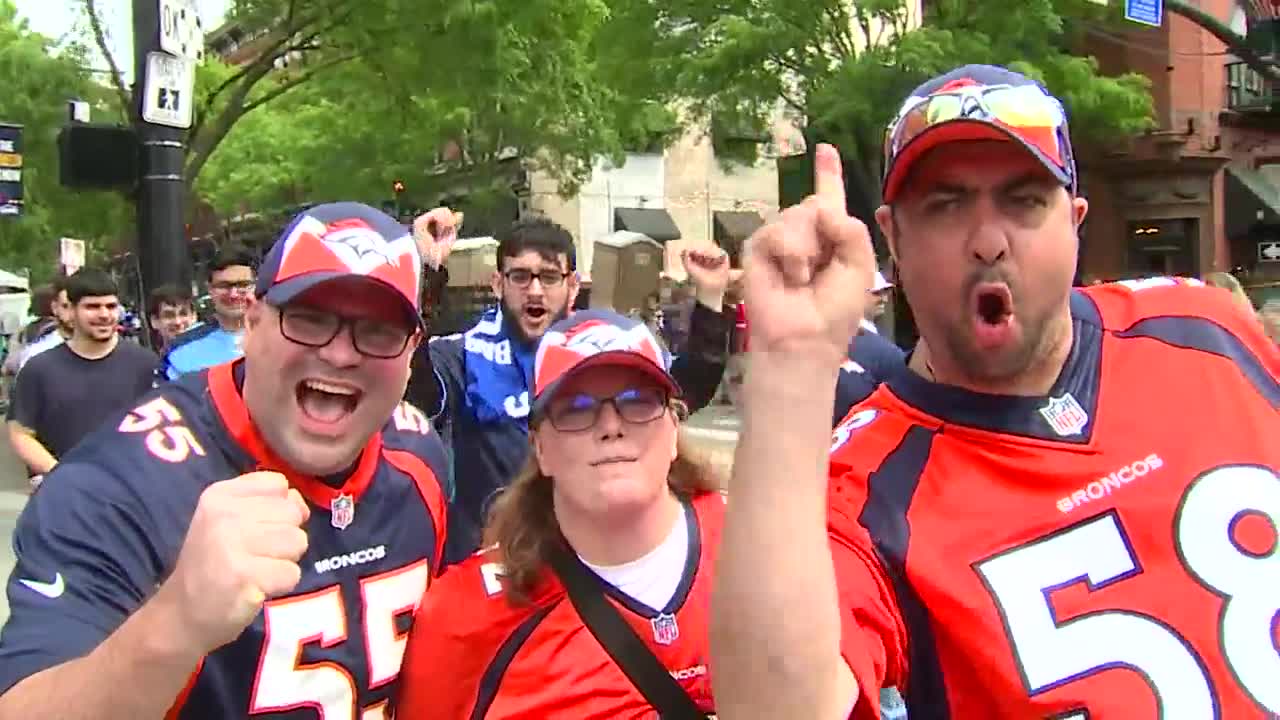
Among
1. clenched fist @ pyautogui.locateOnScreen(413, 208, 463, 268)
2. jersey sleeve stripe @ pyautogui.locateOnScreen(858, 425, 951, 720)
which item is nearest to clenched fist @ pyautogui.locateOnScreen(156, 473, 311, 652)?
jersey sleeve stripe @ pyautogui.locateOnScreen(858, 425, 951, 720)

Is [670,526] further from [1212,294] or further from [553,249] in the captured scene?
[553,249]

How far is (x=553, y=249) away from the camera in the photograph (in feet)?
15.6

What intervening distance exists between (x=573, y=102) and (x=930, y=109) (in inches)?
721

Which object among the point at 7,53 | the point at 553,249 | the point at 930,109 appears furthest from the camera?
the point at 7,53

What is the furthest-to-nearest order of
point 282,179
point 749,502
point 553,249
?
1. point 282,179
2. point 553,249
3. point 749,502

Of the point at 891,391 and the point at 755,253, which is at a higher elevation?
the point at 755,253

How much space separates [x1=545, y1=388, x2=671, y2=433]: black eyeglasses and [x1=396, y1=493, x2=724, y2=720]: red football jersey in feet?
1.28

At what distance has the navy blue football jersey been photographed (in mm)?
1998

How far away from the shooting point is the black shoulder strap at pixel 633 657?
2.54 meters

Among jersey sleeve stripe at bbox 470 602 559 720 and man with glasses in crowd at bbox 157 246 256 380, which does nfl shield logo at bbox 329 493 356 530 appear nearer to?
jersey sleeve stripe at bbox 470 602 559 720

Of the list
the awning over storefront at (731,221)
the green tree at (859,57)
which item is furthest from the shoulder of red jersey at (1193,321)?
the awning over storefront at (731,221)

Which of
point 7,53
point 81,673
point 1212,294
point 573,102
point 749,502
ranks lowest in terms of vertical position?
point 81,673

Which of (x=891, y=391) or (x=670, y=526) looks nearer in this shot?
(x=891, y=391)

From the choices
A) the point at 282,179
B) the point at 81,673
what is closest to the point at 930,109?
the point at 81,673
